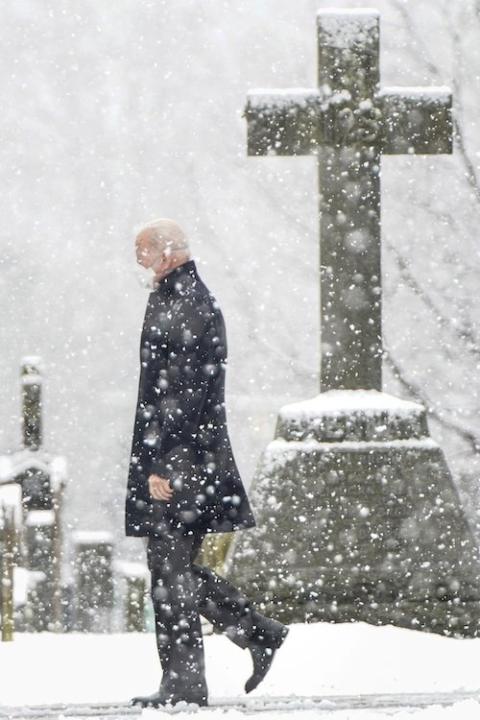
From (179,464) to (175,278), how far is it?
0.69 m

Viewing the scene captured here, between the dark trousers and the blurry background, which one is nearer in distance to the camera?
the dark trousers

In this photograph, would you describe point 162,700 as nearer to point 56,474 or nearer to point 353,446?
point 353,446

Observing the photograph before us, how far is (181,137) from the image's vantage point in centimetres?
2292

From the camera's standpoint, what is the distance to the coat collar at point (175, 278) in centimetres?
520

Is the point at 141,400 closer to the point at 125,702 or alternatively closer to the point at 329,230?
the point at 125,702

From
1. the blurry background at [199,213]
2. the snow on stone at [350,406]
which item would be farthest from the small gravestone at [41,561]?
the snow on stone at [350,406]

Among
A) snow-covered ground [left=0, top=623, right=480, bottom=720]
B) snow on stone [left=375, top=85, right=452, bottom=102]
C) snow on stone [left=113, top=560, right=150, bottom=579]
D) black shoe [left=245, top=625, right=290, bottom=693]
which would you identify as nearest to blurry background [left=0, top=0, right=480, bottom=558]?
snow on stone [left=113, top=560, right=150, bottom=579]

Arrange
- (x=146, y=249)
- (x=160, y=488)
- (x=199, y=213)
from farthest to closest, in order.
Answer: (x=199, y=213), (x=146, y=249), (x=160, y=488)

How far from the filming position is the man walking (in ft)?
16.5

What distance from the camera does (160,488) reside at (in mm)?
4992

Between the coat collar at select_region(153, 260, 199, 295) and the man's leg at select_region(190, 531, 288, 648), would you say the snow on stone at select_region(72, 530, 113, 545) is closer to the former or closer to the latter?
the man's leg at select_region(190, 531, 288, 648)

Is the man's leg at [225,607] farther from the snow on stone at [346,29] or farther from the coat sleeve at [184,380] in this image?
the snow on stone at [346,29]

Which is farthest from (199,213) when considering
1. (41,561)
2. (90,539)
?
(41,561)

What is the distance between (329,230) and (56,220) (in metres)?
21.5
